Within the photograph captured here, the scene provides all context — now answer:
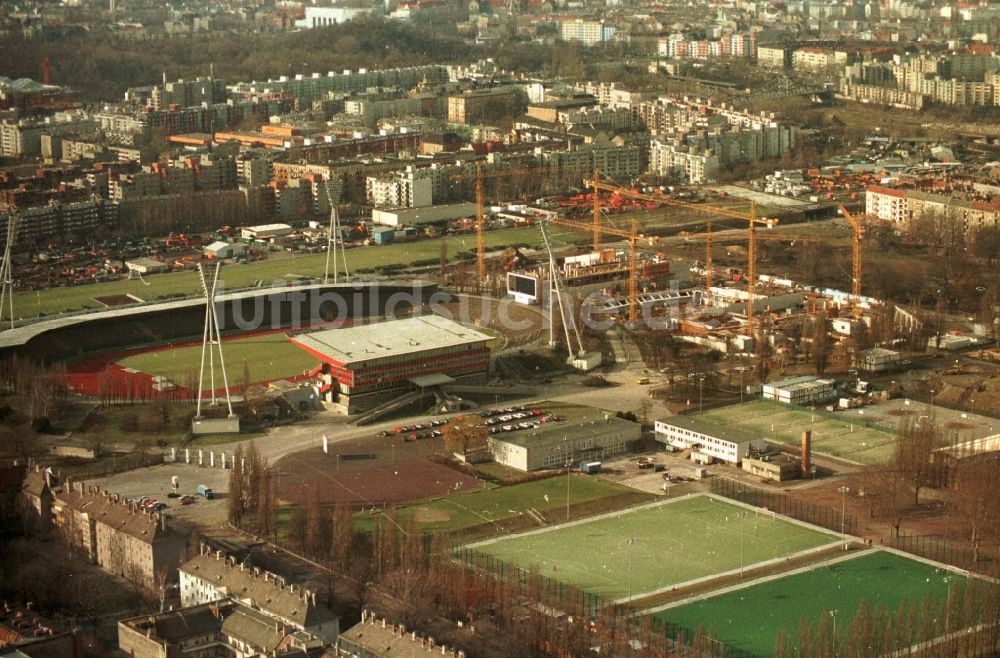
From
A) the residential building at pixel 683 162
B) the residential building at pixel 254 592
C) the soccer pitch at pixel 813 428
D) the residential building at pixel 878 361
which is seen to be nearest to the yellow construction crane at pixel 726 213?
the residential building at pixel 683 162

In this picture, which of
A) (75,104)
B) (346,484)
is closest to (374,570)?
(346,484)

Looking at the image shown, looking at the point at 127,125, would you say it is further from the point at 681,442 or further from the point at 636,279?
the point at 681,442

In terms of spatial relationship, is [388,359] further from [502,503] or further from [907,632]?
[907,632]

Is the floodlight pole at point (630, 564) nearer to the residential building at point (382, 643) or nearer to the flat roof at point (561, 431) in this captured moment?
the flat roof at point (561, 431)

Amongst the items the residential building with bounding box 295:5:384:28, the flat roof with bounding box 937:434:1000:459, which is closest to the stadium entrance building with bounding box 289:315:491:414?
the flat roof with bounding box 937:434:1000:459

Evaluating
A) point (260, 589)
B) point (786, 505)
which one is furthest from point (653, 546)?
point (260, 589)

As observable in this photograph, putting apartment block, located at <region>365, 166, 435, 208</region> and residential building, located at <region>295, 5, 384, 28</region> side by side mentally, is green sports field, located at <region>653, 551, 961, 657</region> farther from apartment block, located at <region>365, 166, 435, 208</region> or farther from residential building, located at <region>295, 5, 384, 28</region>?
residential building, located at <region>295, 5, 384, 28</region>
